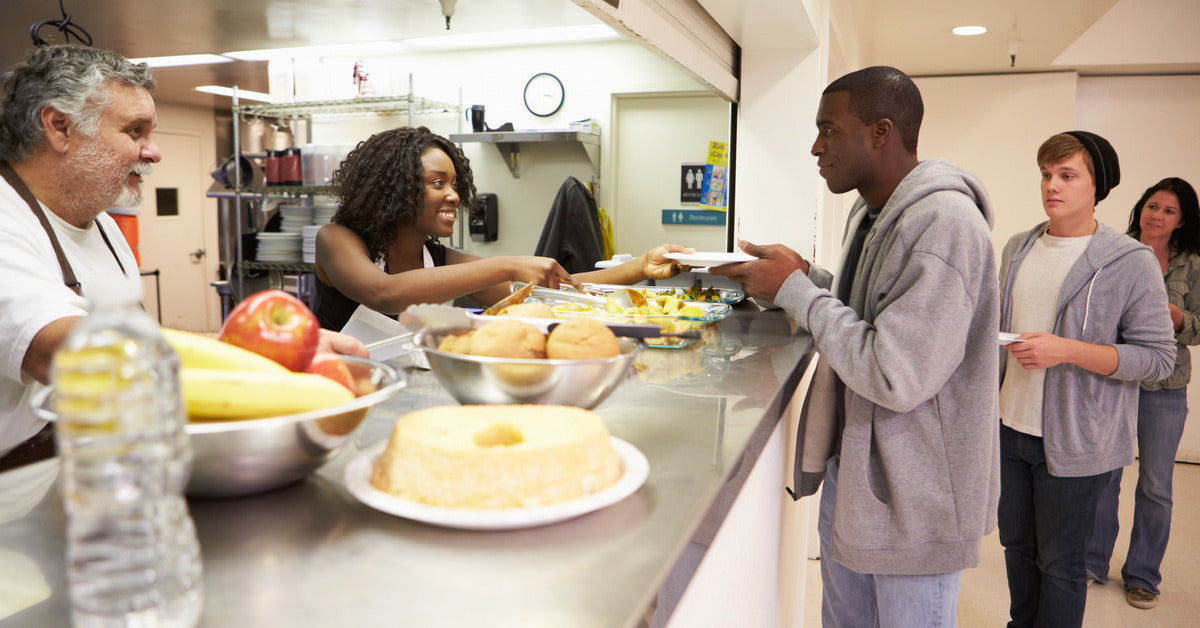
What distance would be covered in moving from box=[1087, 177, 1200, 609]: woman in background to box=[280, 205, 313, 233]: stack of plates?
16.4 feet

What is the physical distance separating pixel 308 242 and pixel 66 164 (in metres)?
3.72

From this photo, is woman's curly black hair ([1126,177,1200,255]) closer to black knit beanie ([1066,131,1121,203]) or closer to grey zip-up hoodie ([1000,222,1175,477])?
black knit beanie ([1066,131,1121,203])

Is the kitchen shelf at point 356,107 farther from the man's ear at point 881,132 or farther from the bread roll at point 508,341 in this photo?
the bread roll at point 508,341

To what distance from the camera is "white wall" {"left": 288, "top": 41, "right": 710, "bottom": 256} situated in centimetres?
536

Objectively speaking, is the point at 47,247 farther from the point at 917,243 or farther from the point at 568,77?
the point at 568,77

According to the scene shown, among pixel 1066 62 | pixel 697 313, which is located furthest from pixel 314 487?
pixel 1066 62

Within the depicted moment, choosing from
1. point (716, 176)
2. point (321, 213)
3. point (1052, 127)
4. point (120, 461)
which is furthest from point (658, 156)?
point (120, 461)

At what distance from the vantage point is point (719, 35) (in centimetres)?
308

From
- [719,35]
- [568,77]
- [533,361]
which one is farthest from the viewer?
[568,77]

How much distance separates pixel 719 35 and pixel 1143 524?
2.87 m

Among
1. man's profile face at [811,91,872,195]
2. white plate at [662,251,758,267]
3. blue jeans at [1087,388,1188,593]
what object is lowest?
blue jeans at [1087,388,1188,593]

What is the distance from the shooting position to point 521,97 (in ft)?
18.3

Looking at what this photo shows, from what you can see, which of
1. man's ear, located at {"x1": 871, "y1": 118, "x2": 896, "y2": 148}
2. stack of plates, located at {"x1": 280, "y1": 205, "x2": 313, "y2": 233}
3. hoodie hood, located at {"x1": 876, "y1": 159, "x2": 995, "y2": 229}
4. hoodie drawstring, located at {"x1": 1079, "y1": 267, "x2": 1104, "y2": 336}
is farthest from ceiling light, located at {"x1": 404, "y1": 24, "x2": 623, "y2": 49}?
hoodie hood, located at {"x1": 876, "y1": 159, "x2": 995, "y2": 229}

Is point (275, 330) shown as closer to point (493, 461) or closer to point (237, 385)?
point (237, 385)
